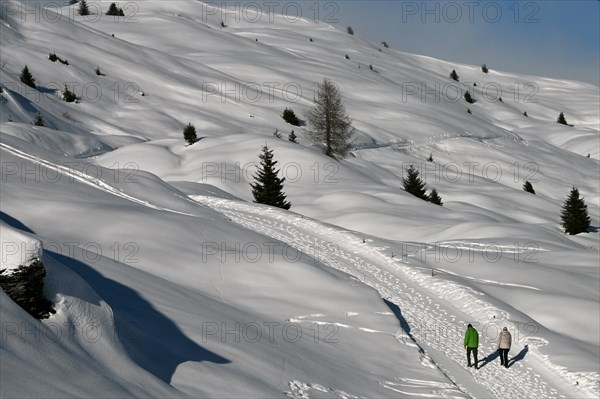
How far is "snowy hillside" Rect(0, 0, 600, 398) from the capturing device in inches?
399

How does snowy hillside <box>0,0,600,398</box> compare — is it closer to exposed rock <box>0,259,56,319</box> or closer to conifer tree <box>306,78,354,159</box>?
exposed rock <box>0,259,56,319</box>

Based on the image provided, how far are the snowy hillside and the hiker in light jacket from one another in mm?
388

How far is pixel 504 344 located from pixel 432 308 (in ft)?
12.7

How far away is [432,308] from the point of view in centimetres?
2092

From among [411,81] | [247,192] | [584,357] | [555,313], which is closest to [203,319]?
[584,357]

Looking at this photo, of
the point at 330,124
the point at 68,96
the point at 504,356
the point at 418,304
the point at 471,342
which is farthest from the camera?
the point at 68,96

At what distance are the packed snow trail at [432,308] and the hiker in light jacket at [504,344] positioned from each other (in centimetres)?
22

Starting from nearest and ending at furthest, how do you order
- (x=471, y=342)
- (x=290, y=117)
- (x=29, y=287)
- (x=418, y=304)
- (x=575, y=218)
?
(x=29, y=287), (x=471, y=342), (x=418, y=304), (x=575, y=218), (x=290, y=117)

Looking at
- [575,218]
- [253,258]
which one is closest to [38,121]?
[253,258]

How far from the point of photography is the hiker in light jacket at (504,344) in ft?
56.4

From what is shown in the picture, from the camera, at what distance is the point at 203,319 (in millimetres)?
13430

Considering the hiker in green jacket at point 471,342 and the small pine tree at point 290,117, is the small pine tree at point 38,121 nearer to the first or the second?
the small pine tree at point 290,117

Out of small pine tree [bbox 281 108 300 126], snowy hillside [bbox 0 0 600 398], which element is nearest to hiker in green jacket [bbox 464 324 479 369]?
snowy hillside [bbox 0 0 600 398]

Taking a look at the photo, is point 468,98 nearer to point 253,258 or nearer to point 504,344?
point 253,258
